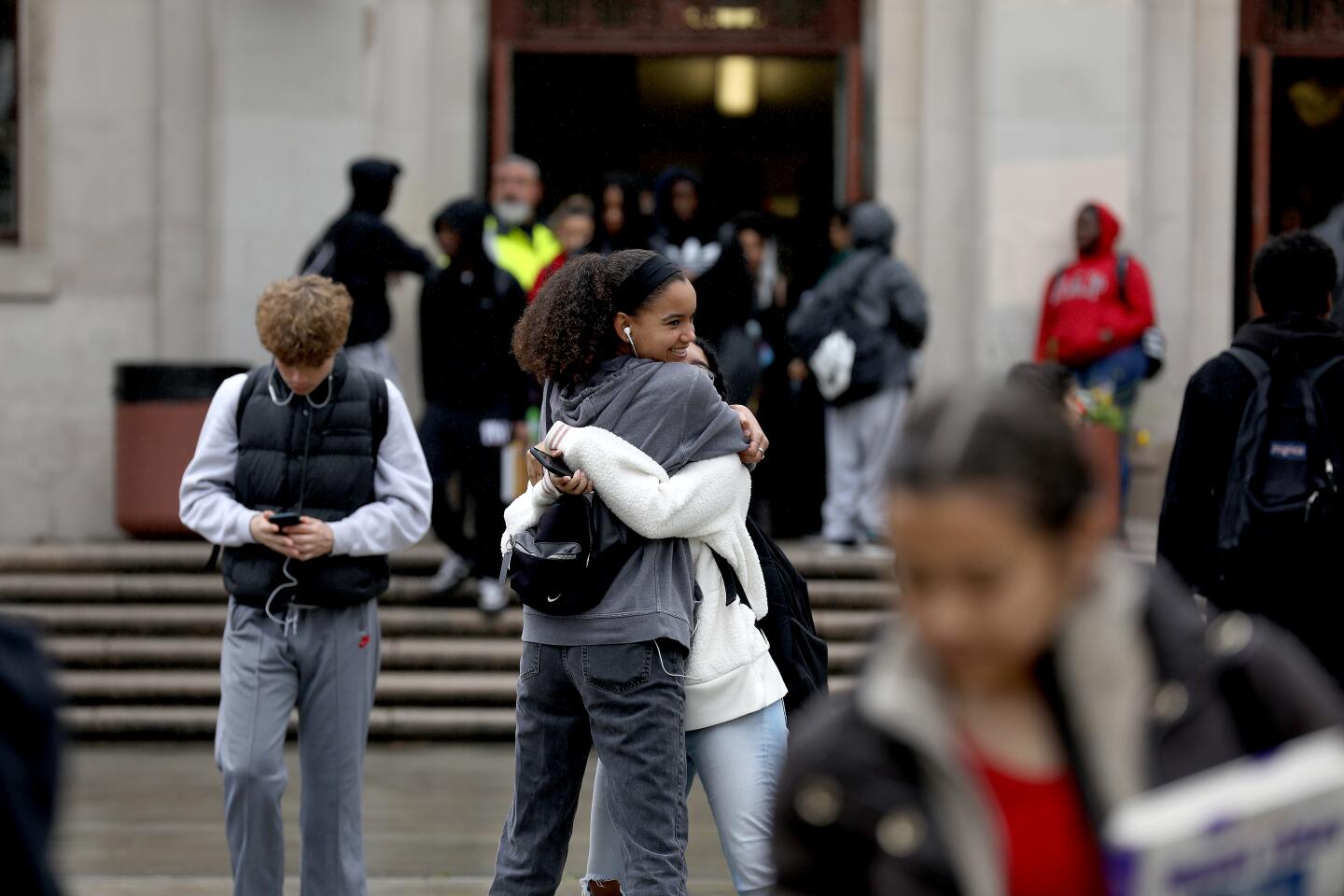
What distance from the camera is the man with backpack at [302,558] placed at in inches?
206

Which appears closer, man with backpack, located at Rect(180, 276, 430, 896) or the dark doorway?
man with backpack, located at Rect(180, 276, 430, 896)

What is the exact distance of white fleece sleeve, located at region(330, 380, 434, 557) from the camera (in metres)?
5.36

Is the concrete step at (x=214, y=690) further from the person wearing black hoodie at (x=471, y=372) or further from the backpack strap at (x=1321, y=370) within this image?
the backpack strap at (x=1321, y=370)

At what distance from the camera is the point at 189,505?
537 centimetres

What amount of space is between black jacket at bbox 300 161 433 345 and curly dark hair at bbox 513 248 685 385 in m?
5.01

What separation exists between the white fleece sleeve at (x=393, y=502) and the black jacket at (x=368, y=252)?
13.7 feet

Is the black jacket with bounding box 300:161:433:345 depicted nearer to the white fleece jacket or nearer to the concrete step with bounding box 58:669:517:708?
the concrete step with bounding box 58:669:517:708

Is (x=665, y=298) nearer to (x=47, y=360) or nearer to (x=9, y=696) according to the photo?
(x=9, y=696)

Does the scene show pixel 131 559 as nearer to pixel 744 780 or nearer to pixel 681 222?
pixel 681 222

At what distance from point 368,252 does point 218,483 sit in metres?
4.40

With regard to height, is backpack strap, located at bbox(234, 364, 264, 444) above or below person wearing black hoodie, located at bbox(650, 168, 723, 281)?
below

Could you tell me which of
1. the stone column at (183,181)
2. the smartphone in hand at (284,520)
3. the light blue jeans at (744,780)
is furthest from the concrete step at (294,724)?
the light blue jeans at (744,780)

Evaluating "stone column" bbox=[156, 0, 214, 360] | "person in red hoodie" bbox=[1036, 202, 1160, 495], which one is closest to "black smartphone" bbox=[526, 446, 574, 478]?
"person in red hoodie" bbox=[1036, 202, 1160, 495]

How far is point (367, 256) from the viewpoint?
9688 mm
